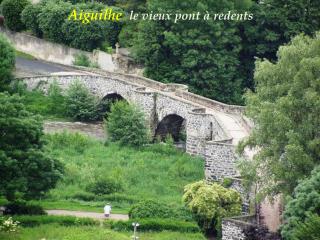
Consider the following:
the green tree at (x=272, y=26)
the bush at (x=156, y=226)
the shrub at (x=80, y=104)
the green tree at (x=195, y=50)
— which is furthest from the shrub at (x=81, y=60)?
the bush at (x=156, y=226)

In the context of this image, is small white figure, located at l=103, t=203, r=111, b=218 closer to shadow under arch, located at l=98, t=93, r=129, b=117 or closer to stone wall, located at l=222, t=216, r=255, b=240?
stone wall, located at l=222, t=216, r=255, b=240

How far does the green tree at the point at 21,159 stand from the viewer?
54.0 m

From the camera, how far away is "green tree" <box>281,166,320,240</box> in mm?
50312

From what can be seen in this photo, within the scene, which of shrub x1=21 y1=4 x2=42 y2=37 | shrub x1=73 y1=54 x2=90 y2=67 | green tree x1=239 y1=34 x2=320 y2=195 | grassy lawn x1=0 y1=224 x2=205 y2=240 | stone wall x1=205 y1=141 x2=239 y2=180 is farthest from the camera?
shrub x1=21 y1=4 x2=42 y2=37

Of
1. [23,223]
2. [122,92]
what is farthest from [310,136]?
[122,92]

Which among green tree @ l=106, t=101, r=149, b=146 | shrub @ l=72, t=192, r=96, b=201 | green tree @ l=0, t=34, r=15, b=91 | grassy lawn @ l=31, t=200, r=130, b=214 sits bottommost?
grassy lawn @ l=31, t=200, r=130, b=214

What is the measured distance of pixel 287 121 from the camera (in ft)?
182

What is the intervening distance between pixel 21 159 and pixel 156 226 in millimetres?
7368

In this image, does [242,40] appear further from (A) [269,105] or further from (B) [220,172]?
(A) [269,105]

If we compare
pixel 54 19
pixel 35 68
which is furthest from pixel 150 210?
pixel 54 19

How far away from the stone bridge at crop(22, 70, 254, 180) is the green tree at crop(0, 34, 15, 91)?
1.73 metres

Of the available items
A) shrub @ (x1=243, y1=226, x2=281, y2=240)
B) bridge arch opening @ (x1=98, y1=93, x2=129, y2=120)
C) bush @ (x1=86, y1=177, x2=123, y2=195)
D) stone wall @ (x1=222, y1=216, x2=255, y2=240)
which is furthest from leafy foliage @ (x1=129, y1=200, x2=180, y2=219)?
bridge arch opening @ (x1=98, y1=93, x2=129, y2=120)

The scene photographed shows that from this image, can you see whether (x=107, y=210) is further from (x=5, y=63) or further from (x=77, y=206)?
(x=5, y=63)

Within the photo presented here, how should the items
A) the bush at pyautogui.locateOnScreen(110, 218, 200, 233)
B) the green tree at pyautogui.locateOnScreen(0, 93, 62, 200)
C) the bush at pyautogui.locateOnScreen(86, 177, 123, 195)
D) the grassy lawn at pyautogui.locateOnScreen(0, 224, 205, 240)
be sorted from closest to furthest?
the grassy lawn at pyautogui.locateOnScreen(0, 224, 205, 240) < the green tree at pyautogui.locateOnScreen(0, 93, 62, 200) < the bush at pyautogui.locateOnScreen(110, 218, 200, 233) < the bush at pyautogui.locateOnScreen(86, 177, 123, 195)
